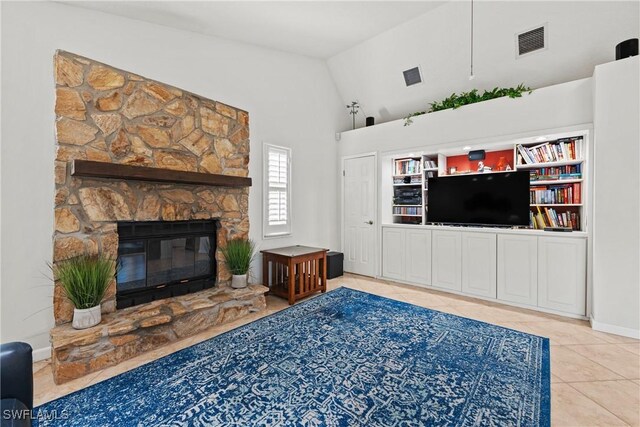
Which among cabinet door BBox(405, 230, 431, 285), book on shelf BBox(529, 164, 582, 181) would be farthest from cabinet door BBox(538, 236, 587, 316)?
cabinet door BBox(405, 230, 431, 285)

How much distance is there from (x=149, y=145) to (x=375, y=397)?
3.07 m

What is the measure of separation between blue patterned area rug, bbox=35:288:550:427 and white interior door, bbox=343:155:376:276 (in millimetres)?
2157

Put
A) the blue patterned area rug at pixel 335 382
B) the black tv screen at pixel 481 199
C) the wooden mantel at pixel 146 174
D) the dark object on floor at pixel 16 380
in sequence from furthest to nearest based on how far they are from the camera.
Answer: the black tv screen at pixel 481 199
the wooden mantel at pixel 146 174
the blue patterned area rug at pixel 335 382
the dark object on floor at pixel 16 380

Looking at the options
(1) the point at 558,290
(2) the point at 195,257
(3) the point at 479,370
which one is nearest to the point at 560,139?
(1) the point at 558,290

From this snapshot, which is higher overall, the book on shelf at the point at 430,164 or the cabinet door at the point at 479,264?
the book on shelf at the point at 430,164

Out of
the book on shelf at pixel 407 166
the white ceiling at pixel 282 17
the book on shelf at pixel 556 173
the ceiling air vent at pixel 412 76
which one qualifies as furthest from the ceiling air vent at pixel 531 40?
the book on shelf at pixel 407 166

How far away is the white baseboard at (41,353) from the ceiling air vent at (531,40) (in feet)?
19.8

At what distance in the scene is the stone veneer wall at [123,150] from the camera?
2480 millimetres

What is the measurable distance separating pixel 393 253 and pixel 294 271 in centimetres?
188

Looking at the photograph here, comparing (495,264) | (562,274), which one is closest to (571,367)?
(562,274)

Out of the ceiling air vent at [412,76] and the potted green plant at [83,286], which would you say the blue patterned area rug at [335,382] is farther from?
the ceiling air vent at [412,76]

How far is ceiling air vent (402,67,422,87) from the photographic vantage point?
4.53 metres

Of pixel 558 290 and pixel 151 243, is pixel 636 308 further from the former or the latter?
pixel 151 243

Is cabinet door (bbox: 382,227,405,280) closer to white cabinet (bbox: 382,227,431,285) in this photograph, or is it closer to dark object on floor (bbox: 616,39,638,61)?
white cabinet (bbox: 382,227,431,285)
